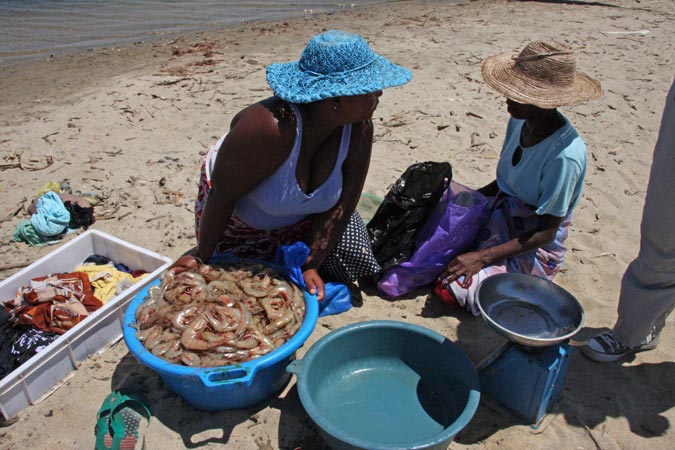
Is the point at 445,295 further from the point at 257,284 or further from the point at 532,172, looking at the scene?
the point at 257,284

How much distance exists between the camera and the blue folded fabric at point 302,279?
9.52ft

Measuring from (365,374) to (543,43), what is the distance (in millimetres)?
1994

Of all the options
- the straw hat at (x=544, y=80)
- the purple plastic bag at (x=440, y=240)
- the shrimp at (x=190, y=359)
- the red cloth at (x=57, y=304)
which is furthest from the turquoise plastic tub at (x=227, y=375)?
the straw hat at (x=544, y=80)

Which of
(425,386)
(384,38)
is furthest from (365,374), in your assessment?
(384,38)

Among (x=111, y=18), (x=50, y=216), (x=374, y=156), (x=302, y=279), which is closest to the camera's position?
(x=302, y=279)

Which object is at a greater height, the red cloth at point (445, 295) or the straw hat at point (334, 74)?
the straw hat at point (334, 74)

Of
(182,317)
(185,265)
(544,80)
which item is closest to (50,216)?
(185,265)

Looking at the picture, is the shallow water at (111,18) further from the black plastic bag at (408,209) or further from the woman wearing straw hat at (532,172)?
the woman wearing straw hat at (532,172)

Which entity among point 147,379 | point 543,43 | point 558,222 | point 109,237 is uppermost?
point 543,43

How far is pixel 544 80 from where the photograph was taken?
2854 millimetres

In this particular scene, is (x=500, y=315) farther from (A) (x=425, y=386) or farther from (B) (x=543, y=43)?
(B) (x=543, y=43)

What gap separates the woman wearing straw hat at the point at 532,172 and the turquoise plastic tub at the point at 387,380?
576mm

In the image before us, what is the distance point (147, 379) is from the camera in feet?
9.51

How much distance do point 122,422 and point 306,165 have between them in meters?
1.53
